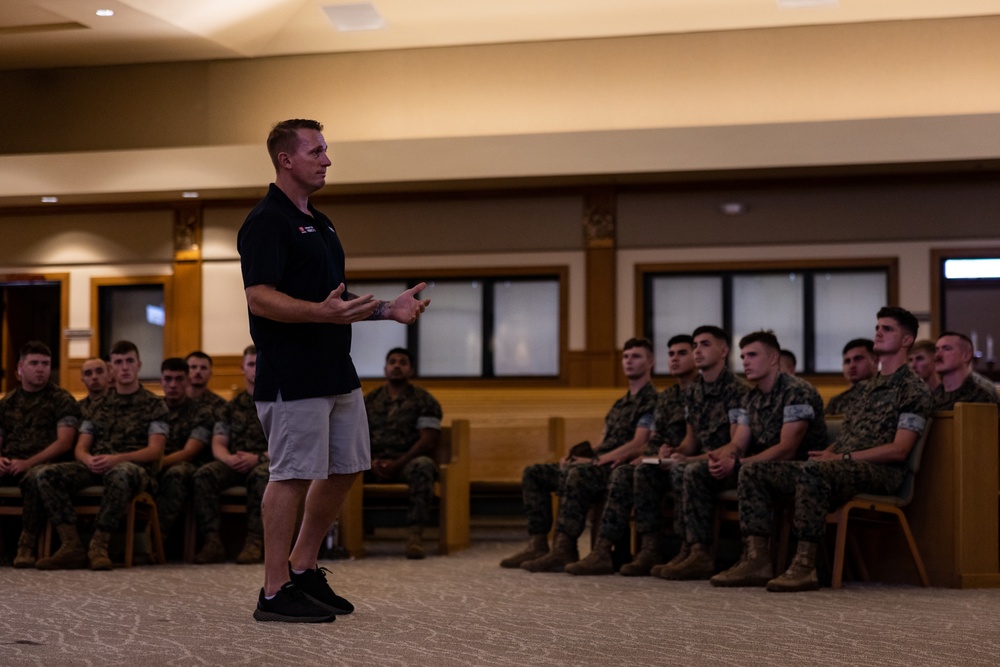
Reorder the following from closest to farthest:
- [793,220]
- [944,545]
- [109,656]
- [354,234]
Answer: [109,656] → [944,545] → [793,220] → [354,234]

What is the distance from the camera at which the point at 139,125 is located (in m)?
12.3

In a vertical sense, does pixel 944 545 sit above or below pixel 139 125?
below

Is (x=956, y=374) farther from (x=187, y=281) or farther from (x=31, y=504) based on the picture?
(x=187, y=281)

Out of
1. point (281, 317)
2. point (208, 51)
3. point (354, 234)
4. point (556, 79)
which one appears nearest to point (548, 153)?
point (556, 79)

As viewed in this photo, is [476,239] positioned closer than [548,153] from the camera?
No

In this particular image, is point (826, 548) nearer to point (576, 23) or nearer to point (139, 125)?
point (576, 23)

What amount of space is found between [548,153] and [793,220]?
2280 millimetres

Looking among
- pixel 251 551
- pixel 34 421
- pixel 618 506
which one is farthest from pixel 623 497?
pixel 34 421

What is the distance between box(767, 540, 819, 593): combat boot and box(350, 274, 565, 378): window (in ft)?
22.5

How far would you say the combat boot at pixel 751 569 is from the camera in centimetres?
480

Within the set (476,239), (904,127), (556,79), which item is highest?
(556,79)

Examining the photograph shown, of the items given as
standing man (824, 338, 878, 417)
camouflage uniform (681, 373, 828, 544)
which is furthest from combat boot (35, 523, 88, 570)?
standing man (824, 338, 878, 417)

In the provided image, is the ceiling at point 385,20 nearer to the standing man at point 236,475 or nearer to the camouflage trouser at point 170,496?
the standing man at point 236,475

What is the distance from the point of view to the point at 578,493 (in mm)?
5852
